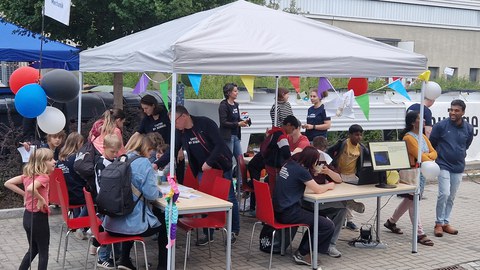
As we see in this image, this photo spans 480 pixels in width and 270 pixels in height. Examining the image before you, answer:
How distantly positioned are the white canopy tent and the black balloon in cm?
85

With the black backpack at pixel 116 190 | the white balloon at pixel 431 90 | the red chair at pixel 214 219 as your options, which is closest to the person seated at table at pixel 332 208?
the red chair at pixel 214 219

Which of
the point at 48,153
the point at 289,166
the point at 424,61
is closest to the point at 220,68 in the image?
the point at 289,166

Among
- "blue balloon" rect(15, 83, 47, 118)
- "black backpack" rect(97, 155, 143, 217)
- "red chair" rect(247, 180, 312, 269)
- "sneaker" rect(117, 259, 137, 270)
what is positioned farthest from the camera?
"red chair" rect(247, 180, 312, 269)

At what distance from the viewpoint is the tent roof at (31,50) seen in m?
10.3

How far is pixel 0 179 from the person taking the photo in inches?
339

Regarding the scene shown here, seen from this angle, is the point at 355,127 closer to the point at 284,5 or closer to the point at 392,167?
the point at 392,167

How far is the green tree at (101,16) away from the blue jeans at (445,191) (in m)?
4.47

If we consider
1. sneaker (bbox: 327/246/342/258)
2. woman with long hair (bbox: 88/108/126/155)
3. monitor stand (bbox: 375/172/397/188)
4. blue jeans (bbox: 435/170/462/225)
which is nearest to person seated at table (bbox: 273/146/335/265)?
sneaker (bbox: 327/246/342/258)

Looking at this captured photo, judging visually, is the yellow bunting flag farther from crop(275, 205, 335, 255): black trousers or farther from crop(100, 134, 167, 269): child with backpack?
crop(100, 134, 167, 269): child with backpack

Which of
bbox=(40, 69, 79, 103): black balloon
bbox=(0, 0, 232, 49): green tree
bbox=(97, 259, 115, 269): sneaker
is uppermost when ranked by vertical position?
bbox=(0, 0, 232, 49): green tree

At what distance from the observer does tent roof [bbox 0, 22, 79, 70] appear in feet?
33.8

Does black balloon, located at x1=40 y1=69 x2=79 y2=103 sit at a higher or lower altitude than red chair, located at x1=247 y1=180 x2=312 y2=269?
higher

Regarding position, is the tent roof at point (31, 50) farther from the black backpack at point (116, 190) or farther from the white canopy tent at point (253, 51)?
the black backpack at point (116, 190)

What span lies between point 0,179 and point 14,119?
1929mm
